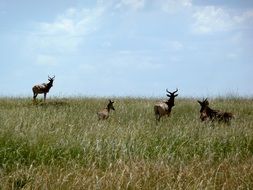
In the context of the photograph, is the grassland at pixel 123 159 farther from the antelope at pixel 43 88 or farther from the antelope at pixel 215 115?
the antelope at pixel 43 88

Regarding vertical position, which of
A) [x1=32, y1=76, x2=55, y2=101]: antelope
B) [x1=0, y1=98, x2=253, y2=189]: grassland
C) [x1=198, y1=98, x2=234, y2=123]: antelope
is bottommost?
[x1=0, y1=98, x2=253, y2=189]: grassland

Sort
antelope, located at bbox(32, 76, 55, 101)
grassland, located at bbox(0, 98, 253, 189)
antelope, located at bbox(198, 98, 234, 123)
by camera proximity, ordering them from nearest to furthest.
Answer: grassland, located at bbox(0, 98, 253, 189) → antelope, located at bbox(198, 98, 234, 123) → antelope, located at bbox(32, 76, 55, 101)

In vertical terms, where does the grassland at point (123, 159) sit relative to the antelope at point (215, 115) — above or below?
below

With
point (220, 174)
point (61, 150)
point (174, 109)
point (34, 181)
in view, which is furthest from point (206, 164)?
point (174, 109)

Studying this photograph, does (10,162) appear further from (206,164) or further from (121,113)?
(121,113)

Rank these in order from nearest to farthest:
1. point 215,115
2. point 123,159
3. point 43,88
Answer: point 123,159, point 215,115, point 43,88

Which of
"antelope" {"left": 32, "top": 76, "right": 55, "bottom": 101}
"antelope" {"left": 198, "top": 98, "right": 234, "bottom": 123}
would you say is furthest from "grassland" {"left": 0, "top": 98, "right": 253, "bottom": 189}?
"antelope" {"left": 32, "top": 76, "right": 55, "bottom": 101}

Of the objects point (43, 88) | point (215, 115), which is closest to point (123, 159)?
point (215, 115)

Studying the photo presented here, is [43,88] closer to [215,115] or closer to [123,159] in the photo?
[215,115]

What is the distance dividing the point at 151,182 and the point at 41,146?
2624 mm

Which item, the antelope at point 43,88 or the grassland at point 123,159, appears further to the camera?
the antelope at point 43,88

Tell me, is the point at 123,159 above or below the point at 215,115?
below

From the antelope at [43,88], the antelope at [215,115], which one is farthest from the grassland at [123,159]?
the antelope at [43,88]

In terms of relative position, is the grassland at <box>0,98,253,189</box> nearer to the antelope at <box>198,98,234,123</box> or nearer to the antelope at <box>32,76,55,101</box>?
the antelope at <box>198,98,234,123</box>
